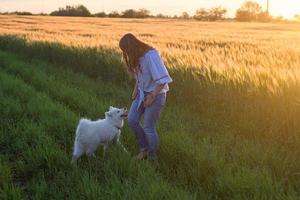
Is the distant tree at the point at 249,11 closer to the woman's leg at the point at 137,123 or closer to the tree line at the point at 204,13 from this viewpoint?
the tree line at the point at 204,13

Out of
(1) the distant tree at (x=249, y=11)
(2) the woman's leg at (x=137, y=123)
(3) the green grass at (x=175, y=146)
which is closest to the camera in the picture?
(3) the green grass at (x=175, y=146)

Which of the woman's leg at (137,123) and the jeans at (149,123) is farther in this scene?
the woman's leg at (137,123)

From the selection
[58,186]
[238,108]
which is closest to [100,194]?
[58,186]

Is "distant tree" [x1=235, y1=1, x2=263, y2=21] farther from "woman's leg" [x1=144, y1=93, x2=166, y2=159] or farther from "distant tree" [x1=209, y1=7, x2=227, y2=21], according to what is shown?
"woman's leg" [x1=144, y1=93, x2=166, y2=159]

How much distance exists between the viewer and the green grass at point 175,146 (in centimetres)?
546

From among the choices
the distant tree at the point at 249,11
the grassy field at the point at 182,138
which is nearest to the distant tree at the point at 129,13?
the distant tree at the point at 249,11

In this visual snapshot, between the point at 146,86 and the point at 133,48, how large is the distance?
0.62m

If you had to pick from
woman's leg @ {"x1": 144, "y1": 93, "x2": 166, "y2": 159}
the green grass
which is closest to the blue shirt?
woman's leg @ {"x1": 144, "y1": 93, "x2": 166, "y2": 159}

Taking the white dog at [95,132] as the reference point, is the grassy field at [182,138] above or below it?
below

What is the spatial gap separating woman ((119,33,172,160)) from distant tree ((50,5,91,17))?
95.2 m

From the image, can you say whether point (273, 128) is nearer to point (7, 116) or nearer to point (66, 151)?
point (66, 151)

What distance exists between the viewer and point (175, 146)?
7059mm

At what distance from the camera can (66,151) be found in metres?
7.22

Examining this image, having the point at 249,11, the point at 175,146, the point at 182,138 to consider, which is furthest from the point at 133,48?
the point at 249,11
